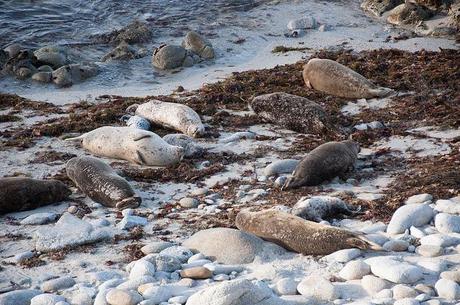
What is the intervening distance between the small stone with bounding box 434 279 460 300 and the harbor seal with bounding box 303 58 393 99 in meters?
5.64

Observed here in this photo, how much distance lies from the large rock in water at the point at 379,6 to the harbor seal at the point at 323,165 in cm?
956

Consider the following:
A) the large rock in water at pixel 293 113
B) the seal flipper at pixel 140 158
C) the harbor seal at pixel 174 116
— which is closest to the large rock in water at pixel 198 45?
the large rock in water at pixel 293 113

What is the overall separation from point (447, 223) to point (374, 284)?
1.09 metres

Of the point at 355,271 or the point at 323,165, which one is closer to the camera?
the point at 355,271

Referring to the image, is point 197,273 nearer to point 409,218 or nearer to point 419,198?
point 409,218

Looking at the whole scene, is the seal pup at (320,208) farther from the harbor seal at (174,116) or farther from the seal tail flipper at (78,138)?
the seal tail flipper at (78,138)

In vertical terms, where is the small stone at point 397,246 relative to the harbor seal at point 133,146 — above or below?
above

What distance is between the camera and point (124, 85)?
39.9 ft

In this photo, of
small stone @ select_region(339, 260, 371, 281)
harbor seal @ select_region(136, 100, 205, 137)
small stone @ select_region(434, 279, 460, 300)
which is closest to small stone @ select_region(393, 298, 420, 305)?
small stone @ select_region(434, 279, 460, 300)

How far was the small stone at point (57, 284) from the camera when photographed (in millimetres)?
4809

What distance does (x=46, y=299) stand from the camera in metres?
4.56

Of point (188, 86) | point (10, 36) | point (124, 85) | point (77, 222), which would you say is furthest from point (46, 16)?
point (77, 222)

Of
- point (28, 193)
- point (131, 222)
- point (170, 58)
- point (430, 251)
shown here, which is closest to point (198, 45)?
point (170, 58)

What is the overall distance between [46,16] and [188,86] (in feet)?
20.7
